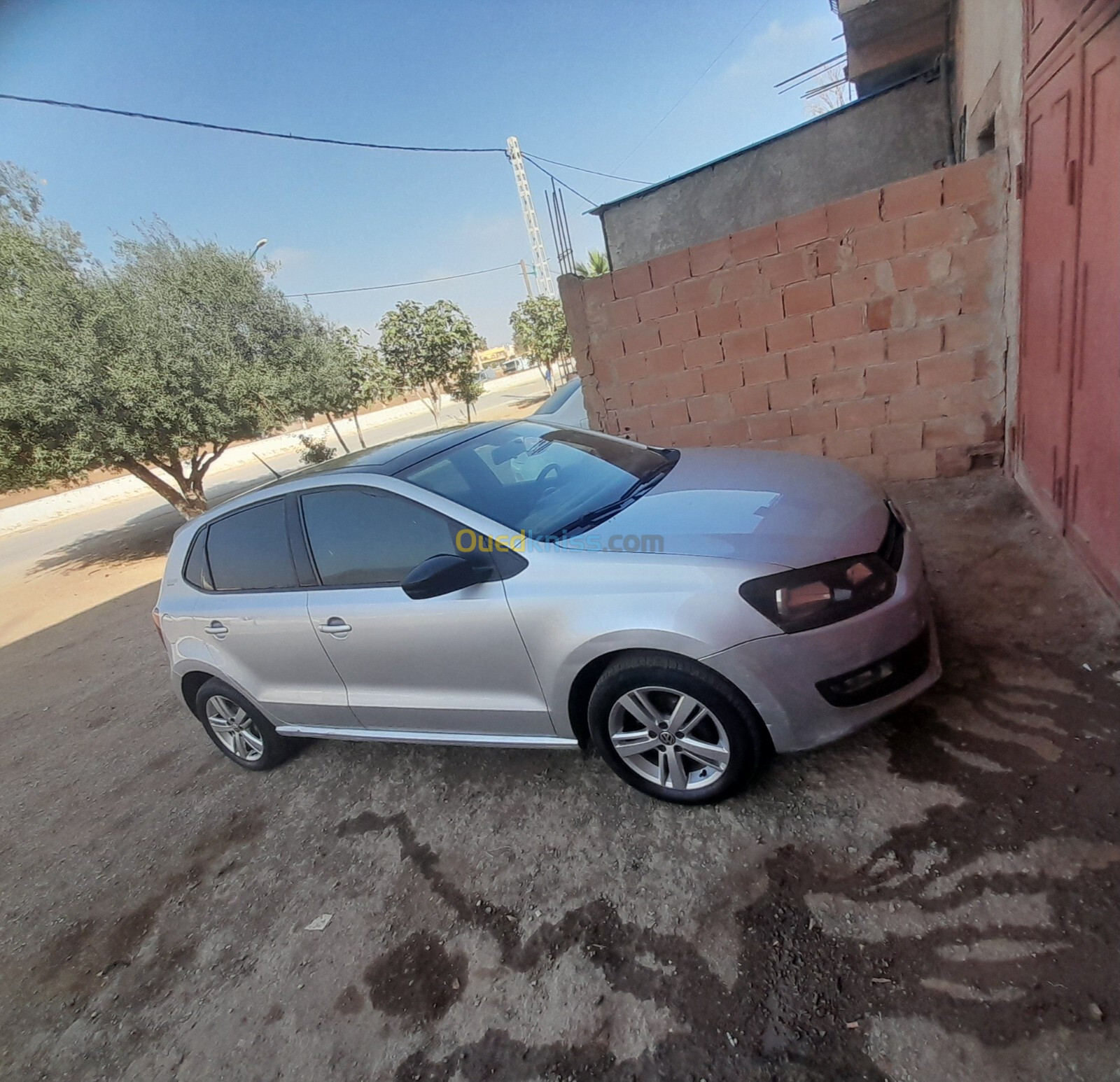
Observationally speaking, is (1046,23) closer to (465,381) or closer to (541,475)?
(541,475)

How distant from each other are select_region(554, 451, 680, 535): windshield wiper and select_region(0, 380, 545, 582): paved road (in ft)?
18.2

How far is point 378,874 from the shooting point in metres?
2.51

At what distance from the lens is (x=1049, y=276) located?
11.1 ft

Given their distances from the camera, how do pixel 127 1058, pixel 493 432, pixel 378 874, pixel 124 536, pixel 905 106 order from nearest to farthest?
pixel 127 1058, pixel 378 874, pixel 493 432, pixel 905 106, pixel 124 536

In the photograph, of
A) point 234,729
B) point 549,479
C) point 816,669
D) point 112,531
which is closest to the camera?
point 816,669

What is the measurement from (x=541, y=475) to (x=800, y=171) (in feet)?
24.5

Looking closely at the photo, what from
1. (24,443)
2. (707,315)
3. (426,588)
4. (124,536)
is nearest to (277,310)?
(24,443)

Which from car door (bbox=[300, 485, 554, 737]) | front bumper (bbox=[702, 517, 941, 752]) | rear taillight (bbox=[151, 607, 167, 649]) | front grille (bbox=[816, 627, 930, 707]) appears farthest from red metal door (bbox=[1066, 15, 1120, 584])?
rear taillight (bbox=[151, 607, 167, 649])

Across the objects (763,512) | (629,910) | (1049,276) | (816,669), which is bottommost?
(629,910)

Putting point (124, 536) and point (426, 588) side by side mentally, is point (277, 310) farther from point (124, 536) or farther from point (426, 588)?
point (426, 588)

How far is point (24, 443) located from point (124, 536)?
6639mm

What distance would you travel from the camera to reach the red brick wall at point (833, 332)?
4.49 m

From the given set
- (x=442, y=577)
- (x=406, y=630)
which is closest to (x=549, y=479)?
(x=442, y=577)

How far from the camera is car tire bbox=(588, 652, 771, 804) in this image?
2115 millimetres
